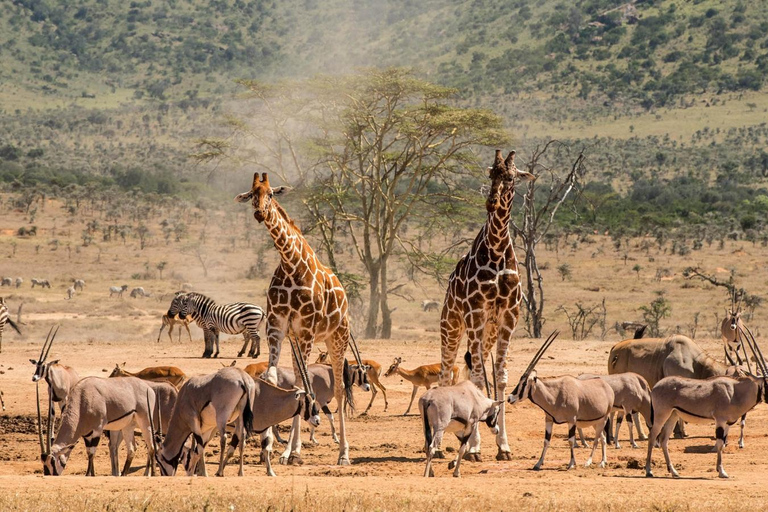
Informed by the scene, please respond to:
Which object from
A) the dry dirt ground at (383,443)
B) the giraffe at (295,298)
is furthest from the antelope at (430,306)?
the giraffe at (295,298)

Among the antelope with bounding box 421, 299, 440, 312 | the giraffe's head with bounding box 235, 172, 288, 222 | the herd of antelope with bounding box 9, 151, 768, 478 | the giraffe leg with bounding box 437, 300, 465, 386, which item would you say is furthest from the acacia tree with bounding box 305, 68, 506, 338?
the giraffe's head with bounding box 235, 172, 288, 222

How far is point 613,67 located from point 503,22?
81.9 feet

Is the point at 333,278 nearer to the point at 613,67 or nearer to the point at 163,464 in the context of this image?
the point at 163,464

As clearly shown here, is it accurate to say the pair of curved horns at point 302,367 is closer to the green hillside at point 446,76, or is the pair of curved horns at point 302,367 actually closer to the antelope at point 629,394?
the antelope at point 629,394

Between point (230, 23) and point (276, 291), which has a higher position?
point (230, 23)

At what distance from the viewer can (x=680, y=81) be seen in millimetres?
103000

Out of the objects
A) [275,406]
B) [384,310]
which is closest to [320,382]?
[275,406]

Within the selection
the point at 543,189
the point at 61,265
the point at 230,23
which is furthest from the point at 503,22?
the point at 61,265

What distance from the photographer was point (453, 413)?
10.4 metres

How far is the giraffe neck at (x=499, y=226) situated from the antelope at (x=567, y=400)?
1.63 m

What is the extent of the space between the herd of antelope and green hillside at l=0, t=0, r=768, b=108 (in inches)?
3669

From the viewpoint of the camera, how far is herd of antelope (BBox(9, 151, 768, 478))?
33.2 ft

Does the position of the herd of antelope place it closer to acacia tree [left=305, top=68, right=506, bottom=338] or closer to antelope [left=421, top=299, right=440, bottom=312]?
acacia tree [left=305, top=68, right=506, bottom=338]

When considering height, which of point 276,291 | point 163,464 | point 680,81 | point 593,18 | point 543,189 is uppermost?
point 593,18
